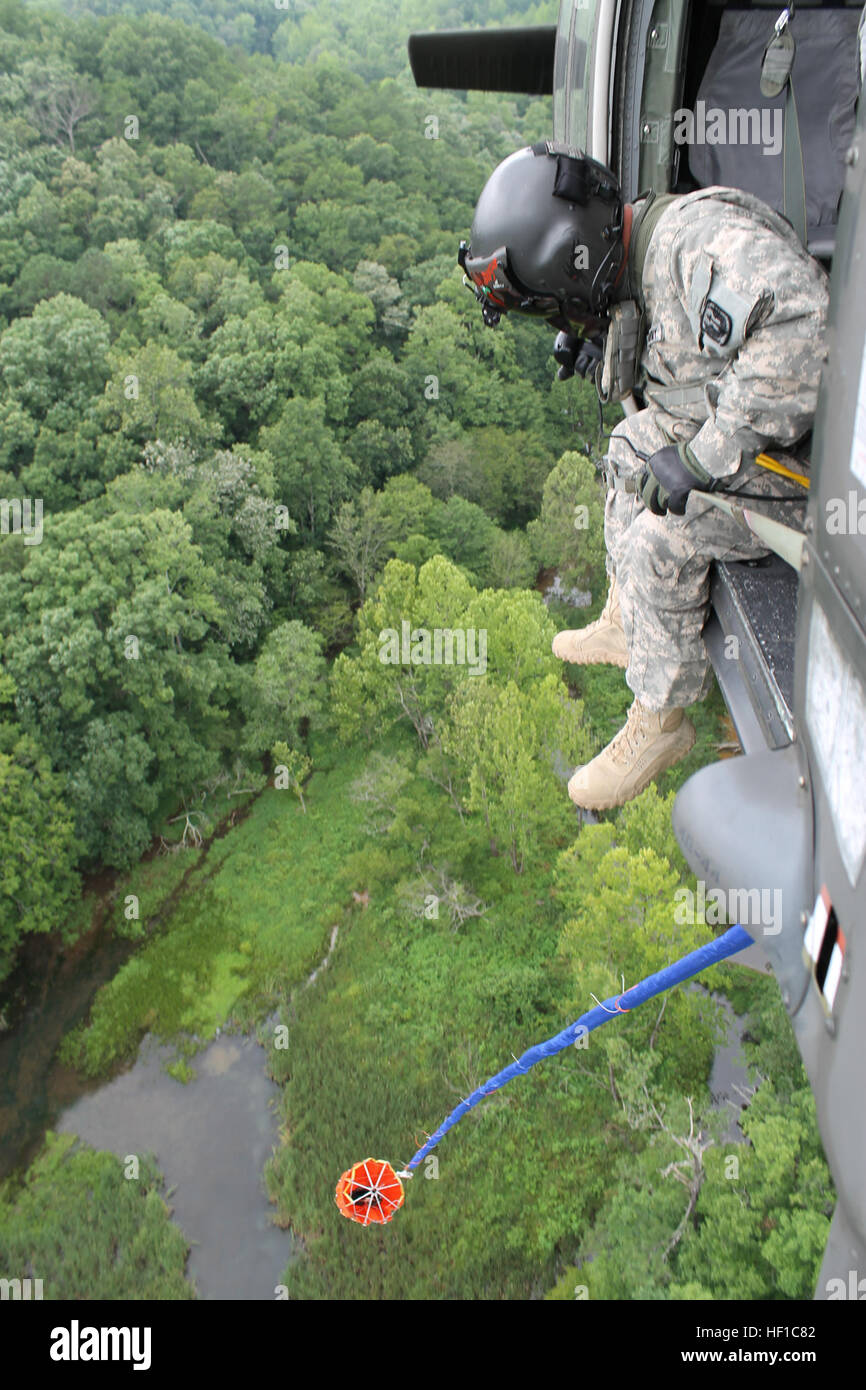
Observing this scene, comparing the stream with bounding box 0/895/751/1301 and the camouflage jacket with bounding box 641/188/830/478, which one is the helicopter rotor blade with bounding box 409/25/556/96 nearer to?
the camouflage jacket with bounding box 641/188/830/478

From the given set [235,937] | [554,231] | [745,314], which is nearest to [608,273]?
[554,231]

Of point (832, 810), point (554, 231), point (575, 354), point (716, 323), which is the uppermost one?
point (554, 231)

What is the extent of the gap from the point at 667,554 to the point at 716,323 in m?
1.04

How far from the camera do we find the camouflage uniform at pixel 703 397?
13.2 ft

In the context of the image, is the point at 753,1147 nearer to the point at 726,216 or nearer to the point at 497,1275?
the point at 497,1275

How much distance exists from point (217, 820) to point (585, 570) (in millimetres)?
12478

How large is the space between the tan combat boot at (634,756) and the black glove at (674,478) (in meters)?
1.38

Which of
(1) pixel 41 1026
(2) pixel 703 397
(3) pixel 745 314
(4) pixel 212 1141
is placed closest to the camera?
(3) pixel 745 314

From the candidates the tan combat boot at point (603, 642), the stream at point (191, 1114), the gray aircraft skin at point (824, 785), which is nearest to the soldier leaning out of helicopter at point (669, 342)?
the gray aircraft skin at point (824, 785)

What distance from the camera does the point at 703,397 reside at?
4715 mm

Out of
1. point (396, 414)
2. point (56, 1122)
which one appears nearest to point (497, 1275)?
point (56, 1122)

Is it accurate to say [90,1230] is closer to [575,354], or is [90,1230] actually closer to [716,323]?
[575,354]

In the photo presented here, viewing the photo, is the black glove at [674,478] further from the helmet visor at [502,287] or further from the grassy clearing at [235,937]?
the grassy clearing at [235,937]

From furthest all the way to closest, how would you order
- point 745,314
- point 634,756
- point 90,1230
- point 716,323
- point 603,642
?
point 90,1230
point 603,642
point 634,756
point 716,323
point 745,314
